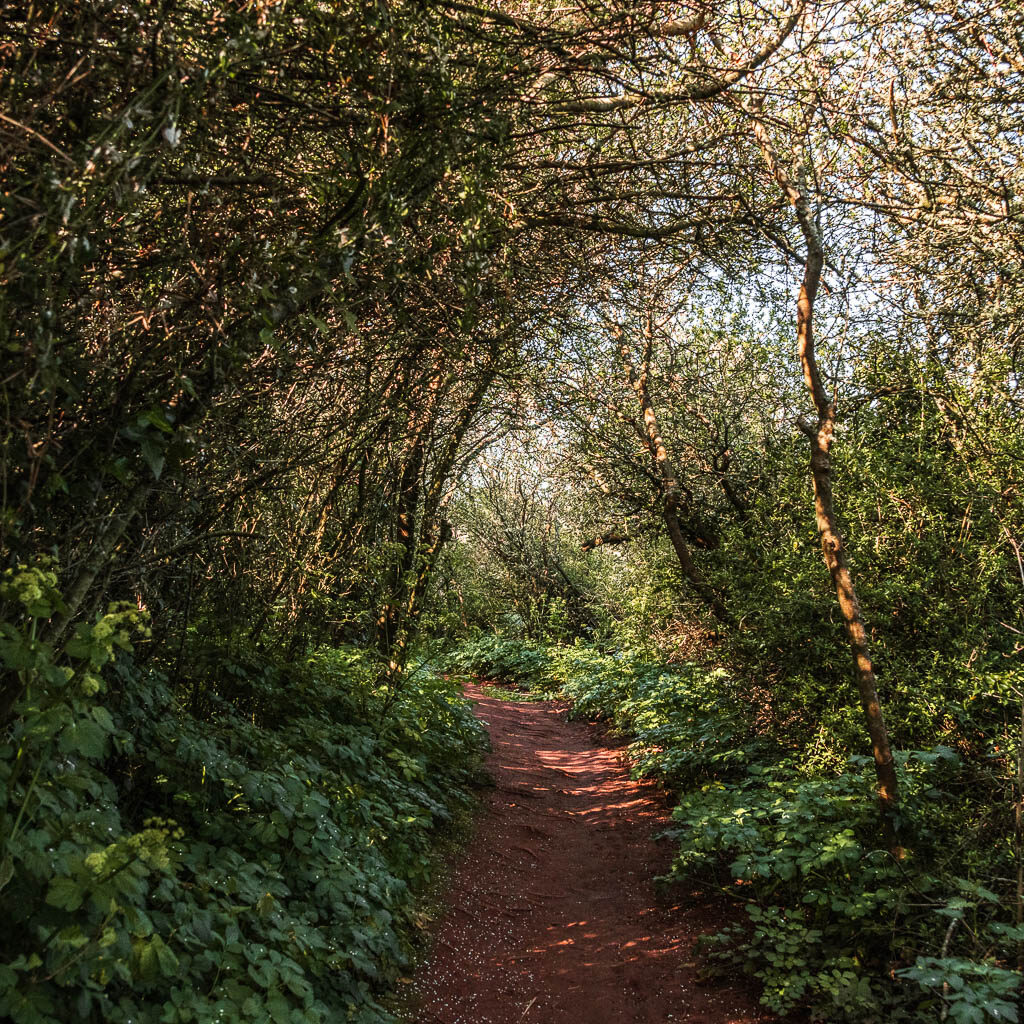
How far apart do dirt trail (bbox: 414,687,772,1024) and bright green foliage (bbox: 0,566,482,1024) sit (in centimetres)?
44

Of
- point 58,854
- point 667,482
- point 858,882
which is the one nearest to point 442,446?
point 667,482

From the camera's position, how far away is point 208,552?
4.27 metres

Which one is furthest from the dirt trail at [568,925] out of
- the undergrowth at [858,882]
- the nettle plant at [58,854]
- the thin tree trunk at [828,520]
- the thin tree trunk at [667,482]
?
the thin tree trunk at [667,482]

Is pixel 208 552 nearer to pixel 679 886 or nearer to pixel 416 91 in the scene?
pixel 416 91

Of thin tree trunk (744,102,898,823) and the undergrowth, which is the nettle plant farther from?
thin tree trunk (744,102,898,823)

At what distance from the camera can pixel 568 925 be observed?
4949 millimetres

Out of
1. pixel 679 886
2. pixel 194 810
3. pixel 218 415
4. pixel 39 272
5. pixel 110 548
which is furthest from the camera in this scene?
pixel 679 886

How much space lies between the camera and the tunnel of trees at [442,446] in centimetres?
211

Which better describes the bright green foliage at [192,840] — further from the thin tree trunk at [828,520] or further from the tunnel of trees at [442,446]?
the thin tree trunk at [828,520]

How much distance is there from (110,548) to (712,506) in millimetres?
8725

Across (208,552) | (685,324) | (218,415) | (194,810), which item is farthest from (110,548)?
(685,324)

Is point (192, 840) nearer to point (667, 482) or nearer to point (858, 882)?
point (858, 882)

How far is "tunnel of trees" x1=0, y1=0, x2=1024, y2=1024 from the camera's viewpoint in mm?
2107

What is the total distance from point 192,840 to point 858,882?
376cm
